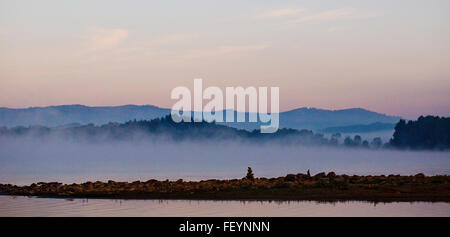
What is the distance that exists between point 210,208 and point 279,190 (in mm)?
8838

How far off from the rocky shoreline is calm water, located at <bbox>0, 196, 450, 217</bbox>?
2467mm

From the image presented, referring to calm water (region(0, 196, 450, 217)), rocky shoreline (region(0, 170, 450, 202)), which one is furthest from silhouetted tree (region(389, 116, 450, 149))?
calm water (region(0, 196, 450, 217))

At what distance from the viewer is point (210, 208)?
45.5 m

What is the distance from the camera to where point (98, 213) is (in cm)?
4344

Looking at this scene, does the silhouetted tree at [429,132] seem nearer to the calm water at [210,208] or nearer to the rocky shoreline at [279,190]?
the rocky shoreline at [279,190]

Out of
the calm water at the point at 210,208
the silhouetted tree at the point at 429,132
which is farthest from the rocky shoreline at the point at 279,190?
the silhouetted tree at the point at 429,132

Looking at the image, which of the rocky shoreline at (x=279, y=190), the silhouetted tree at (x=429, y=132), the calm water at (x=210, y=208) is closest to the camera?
the calm water at (x=210, y=208)

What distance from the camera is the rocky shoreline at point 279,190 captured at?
166 ft

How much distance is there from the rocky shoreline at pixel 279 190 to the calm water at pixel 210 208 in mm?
2467
